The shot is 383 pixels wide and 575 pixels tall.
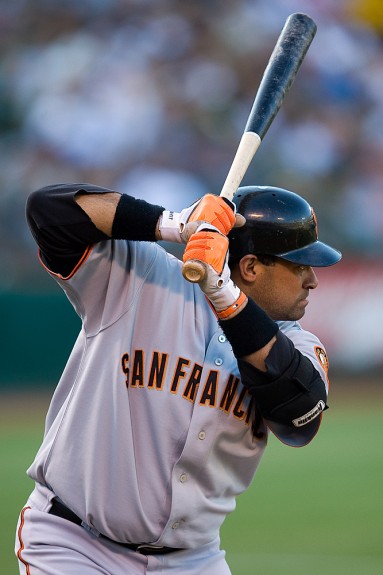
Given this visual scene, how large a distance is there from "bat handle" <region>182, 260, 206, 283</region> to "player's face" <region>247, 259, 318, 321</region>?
1.94 feet

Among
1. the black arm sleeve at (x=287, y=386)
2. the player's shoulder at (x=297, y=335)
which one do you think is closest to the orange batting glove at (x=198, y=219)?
the black arm sleeve at (x=287, y=386)

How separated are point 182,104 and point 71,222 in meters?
9.65

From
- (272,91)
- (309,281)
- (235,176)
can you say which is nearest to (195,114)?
(272,91)

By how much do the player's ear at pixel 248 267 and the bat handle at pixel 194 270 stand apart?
559mm

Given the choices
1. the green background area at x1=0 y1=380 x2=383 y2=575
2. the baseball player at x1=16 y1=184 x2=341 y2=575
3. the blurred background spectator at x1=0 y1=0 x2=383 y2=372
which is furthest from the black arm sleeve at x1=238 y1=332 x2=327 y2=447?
the blurred background spectator at x1=0 y1=0 x2=383 y2=372

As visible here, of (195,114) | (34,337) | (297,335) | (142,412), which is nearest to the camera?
(142,412)

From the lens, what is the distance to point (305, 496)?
7.08 metres

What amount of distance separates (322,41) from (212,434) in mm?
10908

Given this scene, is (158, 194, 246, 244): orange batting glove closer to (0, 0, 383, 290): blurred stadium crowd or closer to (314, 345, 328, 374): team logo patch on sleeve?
(314, 345, 328, 374): team logo patch on sleeve

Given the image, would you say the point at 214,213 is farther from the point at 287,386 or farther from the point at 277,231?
the point at 287,386

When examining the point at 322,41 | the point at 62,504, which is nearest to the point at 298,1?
the point at 322,41

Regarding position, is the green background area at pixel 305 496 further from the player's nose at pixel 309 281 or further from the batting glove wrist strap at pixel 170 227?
the batting glove wrist strap at pixel 170 227

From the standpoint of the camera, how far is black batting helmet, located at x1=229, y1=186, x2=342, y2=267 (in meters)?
3.06

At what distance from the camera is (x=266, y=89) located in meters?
3.26
